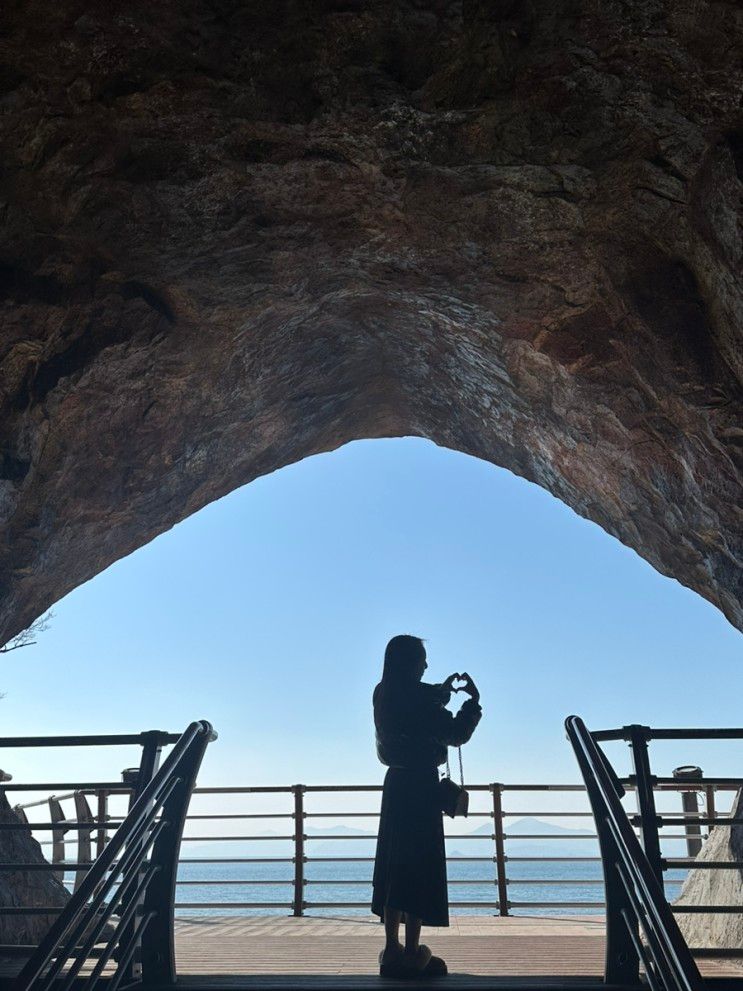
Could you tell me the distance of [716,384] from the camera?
18.6 feet

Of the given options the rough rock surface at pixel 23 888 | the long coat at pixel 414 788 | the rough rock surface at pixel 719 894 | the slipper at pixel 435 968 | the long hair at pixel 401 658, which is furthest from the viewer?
the rough rock surface at pixel 23 888

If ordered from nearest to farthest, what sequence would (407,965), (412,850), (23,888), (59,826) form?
(59,826) < (407,965) < (412,850) < (23,888)

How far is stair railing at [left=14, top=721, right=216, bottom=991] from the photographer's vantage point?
278 cm

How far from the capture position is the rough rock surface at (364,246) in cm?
464

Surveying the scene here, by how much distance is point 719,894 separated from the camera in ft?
19.3

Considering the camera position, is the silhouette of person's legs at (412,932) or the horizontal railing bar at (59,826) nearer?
the horizontal railing bar at (59,826)

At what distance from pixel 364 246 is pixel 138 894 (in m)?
4.71

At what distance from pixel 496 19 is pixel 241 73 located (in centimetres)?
150

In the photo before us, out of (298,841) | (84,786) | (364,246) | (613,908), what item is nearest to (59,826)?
(84,786)

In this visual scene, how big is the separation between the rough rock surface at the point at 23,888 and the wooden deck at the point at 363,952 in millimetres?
1085

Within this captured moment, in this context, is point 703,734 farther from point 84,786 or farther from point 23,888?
point 23,888

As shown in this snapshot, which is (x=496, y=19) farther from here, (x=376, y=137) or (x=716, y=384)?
(x=716, y=384)

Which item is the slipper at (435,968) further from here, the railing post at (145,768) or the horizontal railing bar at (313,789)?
the horizontal railing bar at (313,789)

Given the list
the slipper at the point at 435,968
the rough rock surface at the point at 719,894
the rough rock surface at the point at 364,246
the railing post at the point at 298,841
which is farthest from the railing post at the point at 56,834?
the rough rock surface at the point at 719,894
